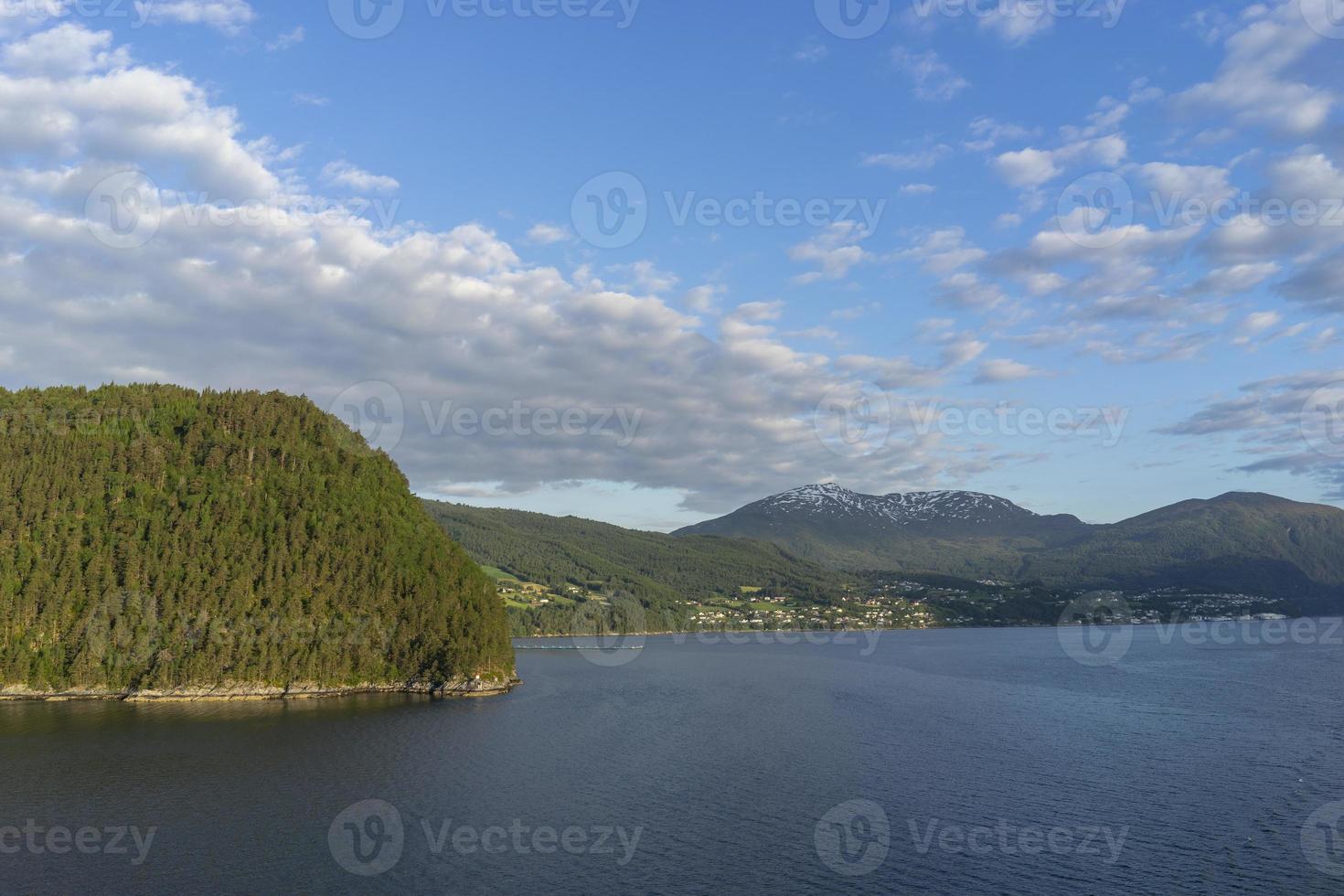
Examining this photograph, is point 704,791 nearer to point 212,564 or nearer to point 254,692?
point 254,692

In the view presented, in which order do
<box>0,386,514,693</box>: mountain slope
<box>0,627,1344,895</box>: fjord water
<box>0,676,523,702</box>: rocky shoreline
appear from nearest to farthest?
<box>0,627,1344,895</box>: fjord water, <box>0,676,523,702</box>: rocky shoreline, <box>0,386,514,693</box>: mountain slope

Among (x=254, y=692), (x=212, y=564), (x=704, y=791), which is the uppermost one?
(x=212, y=564)

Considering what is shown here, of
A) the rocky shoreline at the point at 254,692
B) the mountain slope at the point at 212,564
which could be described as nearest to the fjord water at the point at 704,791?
the rocky shoreline at the point at 254,692

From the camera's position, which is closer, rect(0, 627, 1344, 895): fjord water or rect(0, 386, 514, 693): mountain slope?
rect(0, 627, 1344, 895): fjord water

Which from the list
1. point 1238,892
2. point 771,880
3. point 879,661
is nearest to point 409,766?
point 771,880

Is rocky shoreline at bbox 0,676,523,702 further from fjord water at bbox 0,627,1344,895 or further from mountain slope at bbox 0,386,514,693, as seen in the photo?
fjord water at bbox 0,627,1344,895

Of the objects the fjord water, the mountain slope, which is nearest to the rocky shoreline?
the mountain slope

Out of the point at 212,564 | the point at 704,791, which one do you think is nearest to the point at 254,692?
the point at 212,564
